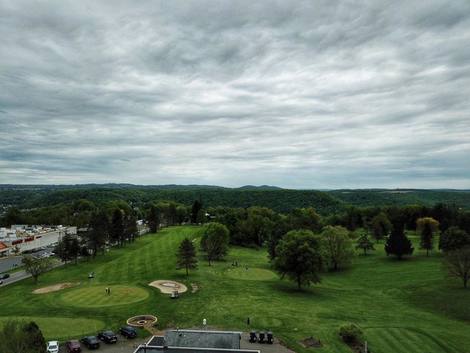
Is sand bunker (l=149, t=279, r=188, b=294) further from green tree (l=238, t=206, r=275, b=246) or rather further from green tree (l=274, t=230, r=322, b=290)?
green tree (l=238, t=206, r=275, b=246)

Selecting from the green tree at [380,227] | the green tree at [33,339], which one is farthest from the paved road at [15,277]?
the green tree at [380,227]

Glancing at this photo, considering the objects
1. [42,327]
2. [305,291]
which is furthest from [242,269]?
[42,327]

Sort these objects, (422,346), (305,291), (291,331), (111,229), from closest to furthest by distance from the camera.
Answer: (422,346) < (291,331) < (305,291) < (111,229)

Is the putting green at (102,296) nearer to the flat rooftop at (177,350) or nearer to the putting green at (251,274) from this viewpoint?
the putting green at (251,274)

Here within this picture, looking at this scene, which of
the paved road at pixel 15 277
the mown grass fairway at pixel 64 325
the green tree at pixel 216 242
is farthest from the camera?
the green tree at pixel 216 242

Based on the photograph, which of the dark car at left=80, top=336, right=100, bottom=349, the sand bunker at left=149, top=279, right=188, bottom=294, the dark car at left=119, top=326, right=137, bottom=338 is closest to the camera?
the dark car at left=80, top=336, right=100, bottom=349

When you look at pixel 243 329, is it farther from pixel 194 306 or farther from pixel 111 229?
pixel 111 229

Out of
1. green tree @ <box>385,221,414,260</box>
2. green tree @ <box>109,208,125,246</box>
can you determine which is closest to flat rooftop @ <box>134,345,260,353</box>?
green tree @ <box>385,221,414,260</box>
